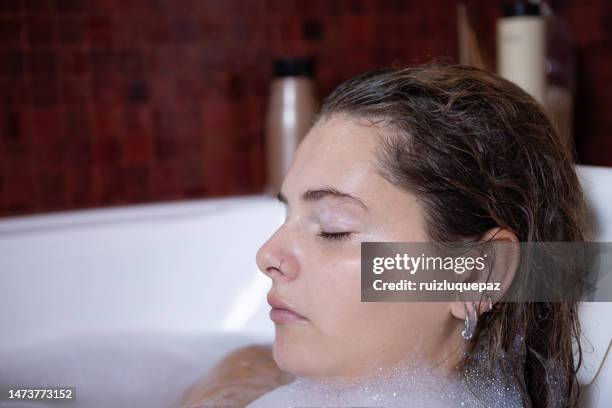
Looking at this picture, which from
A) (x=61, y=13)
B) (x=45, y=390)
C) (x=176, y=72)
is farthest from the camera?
(x=176, y=72)

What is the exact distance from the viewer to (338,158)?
24.8 inches

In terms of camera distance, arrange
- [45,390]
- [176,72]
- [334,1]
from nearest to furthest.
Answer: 1. [45,390]
2. [176,72]
3. [334,1]

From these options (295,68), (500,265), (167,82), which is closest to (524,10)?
(295,68)

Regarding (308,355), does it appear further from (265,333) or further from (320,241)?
(265,333)

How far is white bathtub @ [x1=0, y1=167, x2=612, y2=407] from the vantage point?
1.04 m

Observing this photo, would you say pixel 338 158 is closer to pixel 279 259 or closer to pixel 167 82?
pixel 279 259

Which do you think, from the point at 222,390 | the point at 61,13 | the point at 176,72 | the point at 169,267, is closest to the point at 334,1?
the point at 176,72

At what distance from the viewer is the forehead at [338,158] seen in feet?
2.02

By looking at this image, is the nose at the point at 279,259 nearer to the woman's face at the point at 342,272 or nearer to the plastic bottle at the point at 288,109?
the woman's face at the point at 342,272

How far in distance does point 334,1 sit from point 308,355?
3.61 feet

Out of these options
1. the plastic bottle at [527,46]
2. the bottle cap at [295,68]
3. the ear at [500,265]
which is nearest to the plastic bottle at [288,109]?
the bottle cap at [295,68]

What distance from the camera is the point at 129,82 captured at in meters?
1.36

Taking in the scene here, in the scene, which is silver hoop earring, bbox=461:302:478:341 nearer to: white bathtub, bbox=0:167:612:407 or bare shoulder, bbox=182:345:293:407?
bare shoulder, bbox=182:345:293:407

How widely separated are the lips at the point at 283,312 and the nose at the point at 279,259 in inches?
0.7
